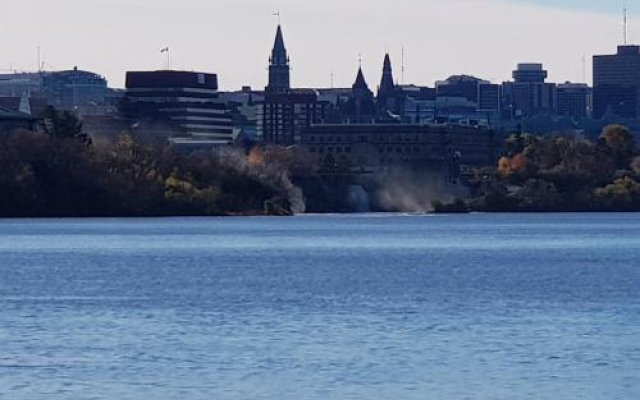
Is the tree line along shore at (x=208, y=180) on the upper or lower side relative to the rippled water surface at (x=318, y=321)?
upper

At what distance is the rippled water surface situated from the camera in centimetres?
4256

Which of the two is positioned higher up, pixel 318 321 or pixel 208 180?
pixel 208 180

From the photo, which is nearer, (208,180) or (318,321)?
(318,321)

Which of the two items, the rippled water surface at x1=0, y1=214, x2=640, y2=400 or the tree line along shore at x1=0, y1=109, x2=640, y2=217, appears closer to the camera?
the rippled water surface at x1=0, y1=214, x2=640, y2=400

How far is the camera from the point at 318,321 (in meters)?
55.7

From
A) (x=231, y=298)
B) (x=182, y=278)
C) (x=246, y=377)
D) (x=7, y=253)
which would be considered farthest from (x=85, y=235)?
(x=246, y=377)

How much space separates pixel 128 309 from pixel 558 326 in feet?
40.8

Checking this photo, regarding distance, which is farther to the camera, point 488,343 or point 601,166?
point 601,166

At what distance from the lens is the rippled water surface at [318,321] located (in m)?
42.6

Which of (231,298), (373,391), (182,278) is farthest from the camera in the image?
(182,278)

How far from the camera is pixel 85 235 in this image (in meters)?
120

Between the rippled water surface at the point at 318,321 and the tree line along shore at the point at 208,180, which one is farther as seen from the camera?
the tree line along shore at the point at 208,180

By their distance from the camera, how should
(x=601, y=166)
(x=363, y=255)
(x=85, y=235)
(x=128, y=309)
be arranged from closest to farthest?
(x=128, y=309) → (x=363, y=255) → (x=85, y=235) → (x=601, y=166)

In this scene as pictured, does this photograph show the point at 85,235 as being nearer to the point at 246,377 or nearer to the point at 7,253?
the point at 7,253
